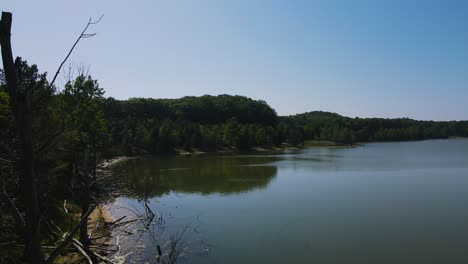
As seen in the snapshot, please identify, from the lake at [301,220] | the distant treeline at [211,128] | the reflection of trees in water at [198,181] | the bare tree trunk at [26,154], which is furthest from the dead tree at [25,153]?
the distant treeline at [211,128]

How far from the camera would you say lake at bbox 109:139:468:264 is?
18.1m

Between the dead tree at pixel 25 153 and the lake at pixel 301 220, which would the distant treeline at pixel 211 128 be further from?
the dead tree at pixel 25 153

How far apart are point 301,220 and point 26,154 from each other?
927 inches

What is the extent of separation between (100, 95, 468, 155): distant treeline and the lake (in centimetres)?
3033

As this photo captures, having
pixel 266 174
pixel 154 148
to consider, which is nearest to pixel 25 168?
pixel 266 174

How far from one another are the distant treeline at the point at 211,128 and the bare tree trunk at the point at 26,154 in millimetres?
56028

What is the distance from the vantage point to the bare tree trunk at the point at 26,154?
274 centimetres

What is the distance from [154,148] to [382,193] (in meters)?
61.7

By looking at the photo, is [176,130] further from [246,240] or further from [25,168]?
[25,168]

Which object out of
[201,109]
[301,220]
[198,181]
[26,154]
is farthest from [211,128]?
[26,154]

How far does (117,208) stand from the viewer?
92.7 ft

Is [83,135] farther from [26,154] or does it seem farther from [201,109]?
[201,109]

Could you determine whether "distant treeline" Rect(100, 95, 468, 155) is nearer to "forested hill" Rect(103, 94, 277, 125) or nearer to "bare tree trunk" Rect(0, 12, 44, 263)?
"forested hill" Rect(103, 94, 277, 125)

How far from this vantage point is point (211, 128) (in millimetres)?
114375
